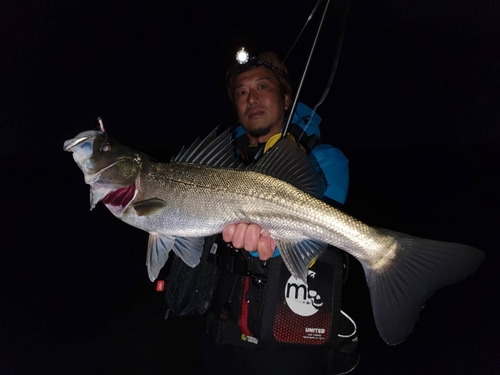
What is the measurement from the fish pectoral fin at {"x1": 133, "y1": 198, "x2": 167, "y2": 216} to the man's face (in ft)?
5.14

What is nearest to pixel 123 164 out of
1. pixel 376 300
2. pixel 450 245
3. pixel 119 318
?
pixel 376 300

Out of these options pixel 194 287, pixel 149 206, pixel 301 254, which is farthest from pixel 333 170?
pixel 194 287

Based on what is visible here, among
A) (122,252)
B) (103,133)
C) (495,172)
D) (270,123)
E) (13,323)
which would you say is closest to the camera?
(103,133)

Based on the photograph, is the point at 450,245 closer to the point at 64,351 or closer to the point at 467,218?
the point at 64,351

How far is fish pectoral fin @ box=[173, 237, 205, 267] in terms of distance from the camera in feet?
5.69

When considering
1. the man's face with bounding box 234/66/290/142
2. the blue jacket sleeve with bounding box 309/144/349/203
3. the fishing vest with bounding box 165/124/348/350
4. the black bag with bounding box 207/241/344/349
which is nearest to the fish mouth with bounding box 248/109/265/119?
the man's face with bounding box 234/66/290/142

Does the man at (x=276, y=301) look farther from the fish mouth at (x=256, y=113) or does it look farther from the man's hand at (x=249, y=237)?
the fish mouth at (x=256, y=113)

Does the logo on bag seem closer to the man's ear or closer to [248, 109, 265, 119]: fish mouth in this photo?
[248, 109, 265, 119]: fish mouth

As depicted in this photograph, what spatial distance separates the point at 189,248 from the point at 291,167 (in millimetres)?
799

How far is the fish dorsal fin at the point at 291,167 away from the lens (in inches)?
63.7

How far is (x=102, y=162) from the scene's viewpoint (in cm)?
158

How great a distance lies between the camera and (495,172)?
73.9 ft

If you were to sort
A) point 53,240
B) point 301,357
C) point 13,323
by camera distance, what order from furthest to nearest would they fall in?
point 53,240 → point 13,323 → point 301,357

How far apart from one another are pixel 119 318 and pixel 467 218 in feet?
46.5
